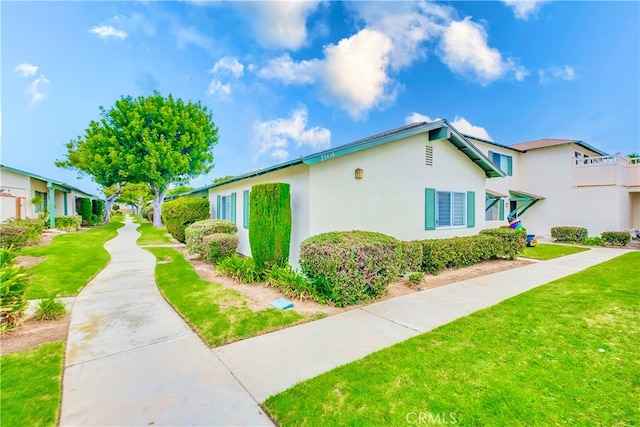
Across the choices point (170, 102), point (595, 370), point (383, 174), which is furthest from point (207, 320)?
point (170, 102)

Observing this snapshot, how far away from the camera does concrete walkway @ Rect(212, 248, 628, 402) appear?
3.52 metres

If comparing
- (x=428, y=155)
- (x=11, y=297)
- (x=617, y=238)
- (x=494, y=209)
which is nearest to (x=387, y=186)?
(x=428, y=155)

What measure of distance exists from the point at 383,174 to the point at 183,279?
6.87 metres

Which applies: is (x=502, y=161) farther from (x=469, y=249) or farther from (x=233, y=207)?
(x=233, y=207)

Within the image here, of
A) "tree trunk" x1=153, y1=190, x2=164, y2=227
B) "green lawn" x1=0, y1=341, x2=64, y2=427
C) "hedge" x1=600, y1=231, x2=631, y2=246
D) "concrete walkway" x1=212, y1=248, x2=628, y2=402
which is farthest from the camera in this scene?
"tree trunk" x1=153, y1=190, x2=164, y2=227

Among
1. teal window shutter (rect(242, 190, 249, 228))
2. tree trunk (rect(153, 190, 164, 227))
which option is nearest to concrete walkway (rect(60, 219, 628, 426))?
teal window shutter (rect(242, 190, 249, 228))

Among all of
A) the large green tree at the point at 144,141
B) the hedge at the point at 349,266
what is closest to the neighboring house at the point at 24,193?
the large green tree at the point at 144,141

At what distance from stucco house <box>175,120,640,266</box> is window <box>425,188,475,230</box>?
4 centimetres

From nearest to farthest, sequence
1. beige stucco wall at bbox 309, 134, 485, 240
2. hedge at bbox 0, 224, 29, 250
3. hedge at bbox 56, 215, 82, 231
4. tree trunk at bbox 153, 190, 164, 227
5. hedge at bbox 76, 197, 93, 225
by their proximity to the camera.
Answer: beige stucco wall at bbox 309, 134, 485, 240 < hedge at bbox 0, 224, 29, 250 < hedge at bbox 56, 215, 82, 231 < hedge at bbox 76, 197, 93, 225 < tree trunk at bbox 153, 190, 164, 227

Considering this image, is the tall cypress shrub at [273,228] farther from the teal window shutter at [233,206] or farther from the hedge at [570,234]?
the hedge at [570,234]

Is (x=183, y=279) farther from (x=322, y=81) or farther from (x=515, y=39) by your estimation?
(x=515, y=39)

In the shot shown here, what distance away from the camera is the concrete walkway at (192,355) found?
2.88 metres

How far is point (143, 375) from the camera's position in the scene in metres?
3.47

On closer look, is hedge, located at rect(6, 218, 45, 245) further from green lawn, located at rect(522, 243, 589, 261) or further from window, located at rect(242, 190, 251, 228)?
green lawn, located at rect(522, 243, 589, 261)
